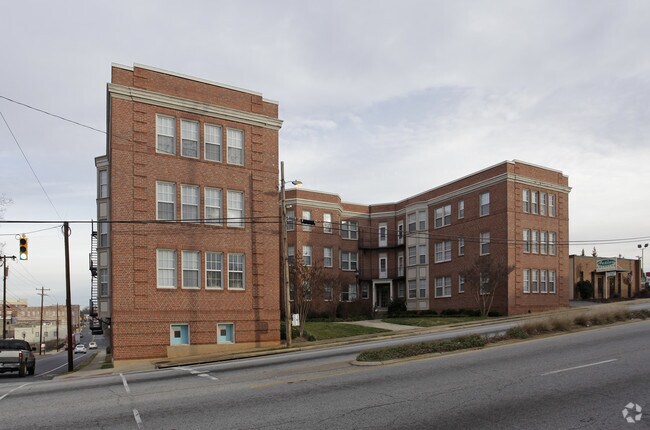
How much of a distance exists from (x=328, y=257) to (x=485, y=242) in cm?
1459

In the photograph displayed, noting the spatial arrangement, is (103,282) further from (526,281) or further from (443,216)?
(526,281)

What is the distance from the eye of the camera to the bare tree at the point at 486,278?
41.7 metres

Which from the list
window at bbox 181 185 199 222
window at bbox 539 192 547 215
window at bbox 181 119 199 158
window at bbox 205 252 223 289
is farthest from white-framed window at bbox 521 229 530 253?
window at bbox 181 119 199 158

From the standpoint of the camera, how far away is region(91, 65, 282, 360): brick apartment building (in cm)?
2659

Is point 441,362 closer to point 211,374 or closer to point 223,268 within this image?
point 211,374

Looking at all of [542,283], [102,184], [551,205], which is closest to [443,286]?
[542,283]

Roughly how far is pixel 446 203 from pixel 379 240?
10.5 m

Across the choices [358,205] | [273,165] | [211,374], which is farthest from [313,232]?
[211,374]

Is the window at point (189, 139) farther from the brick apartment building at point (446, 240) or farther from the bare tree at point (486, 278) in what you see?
the bare tree at point (486, 278)

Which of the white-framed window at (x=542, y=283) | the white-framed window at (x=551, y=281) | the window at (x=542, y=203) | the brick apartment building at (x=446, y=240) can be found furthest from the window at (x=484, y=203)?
the white-framed window at (x=551, y=281)

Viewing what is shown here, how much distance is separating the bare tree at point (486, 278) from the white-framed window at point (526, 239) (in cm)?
245

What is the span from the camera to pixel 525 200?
147 feet

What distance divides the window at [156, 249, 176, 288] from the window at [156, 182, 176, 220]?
1.69 meters

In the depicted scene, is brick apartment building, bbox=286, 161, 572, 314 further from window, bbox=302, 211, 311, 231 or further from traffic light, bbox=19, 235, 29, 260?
traffic light, bbox=19, 235, 29, 260
